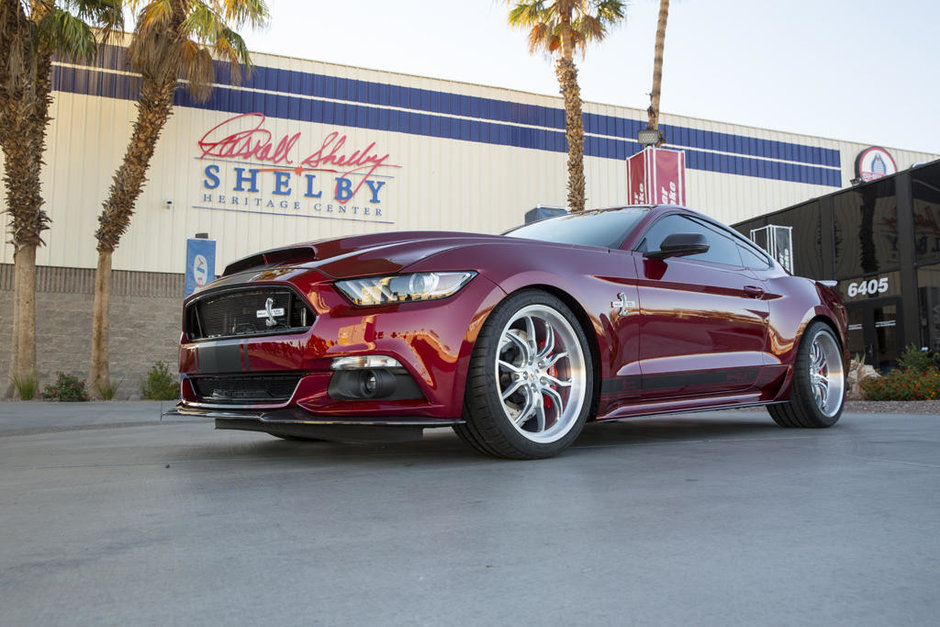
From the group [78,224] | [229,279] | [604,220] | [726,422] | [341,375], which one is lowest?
[726,422]

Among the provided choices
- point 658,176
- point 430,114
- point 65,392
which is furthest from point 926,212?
point 65,392

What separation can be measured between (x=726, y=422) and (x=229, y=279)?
4.24 metres

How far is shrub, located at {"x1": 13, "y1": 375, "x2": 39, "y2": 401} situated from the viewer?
14062mm

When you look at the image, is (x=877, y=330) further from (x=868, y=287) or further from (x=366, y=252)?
(x=366, y=252)

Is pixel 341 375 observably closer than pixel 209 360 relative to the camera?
Yes

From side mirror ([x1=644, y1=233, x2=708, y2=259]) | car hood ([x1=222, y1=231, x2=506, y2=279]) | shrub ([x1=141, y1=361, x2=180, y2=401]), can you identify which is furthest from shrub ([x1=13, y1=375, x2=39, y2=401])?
side mirror ([x1=644, y1=233, x2=708, y2=259])

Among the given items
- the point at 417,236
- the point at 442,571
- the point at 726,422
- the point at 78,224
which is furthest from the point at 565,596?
the point at 78,224

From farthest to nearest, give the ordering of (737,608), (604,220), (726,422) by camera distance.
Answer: (726,422) < (604,220) < (737,608)

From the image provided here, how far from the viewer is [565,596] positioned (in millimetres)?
1482

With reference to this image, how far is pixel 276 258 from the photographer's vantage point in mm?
3895

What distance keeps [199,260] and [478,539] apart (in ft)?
61.5

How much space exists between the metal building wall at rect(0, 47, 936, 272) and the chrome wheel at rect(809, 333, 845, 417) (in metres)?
16.4

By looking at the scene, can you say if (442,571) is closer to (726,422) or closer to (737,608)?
(737,608)

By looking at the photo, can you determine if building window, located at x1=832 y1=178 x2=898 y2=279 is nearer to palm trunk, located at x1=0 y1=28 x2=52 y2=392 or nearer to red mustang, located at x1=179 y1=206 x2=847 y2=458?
red mustang, located at x1=179 y1=206 x2=847 y2=458
